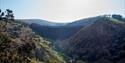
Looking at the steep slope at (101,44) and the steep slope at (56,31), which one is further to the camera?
the steep slope at (56,31)

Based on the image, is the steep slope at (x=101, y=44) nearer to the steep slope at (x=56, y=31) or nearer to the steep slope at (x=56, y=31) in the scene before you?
the steep slope at (x=56, y=31)

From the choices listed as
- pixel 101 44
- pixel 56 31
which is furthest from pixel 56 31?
pixel 101 44

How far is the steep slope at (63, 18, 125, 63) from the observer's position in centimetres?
8538

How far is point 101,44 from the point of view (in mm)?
98500

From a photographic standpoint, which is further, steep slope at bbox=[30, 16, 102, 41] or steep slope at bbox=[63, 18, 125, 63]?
steep slope at bbox=[30, 16, 102, 41]

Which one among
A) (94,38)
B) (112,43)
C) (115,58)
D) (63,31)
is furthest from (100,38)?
(63,31)

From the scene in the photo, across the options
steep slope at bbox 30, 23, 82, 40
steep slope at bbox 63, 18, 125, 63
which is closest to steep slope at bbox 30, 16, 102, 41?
steep slope at bbox 30, 23, 82, 40

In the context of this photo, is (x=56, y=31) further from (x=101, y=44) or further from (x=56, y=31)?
(x=101, y=44)

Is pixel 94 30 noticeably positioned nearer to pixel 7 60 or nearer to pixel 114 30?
pixel 114 30

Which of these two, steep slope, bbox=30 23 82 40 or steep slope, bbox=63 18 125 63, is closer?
steep slope, bbox=63 18 125 63

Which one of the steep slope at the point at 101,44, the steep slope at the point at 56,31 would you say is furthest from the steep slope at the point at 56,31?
the steep slope at the point at 101,44

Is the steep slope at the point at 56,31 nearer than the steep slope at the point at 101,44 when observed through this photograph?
No

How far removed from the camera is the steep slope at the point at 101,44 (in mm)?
85375

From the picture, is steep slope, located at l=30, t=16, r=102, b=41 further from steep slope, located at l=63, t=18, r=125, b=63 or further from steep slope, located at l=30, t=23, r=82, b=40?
steep slope, located at l=63, t=18, r=125, b=63
